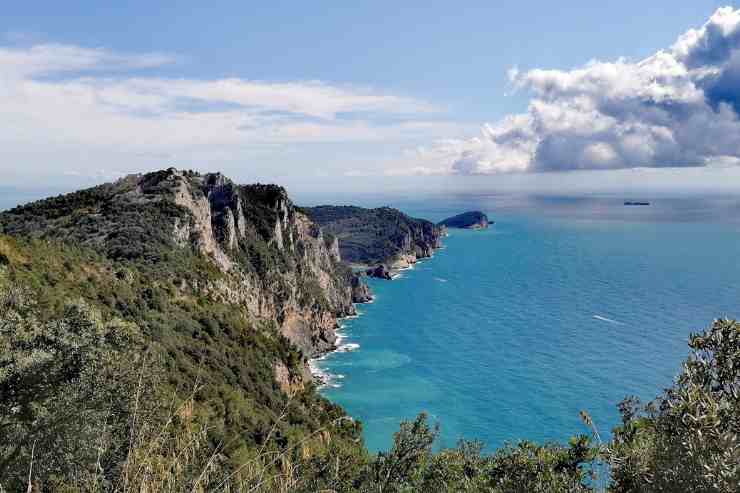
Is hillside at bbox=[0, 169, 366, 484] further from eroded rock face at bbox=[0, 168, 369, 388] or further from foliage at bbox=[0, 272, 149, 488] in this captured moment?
foliage at bbox=[0, 272, 149, 488]

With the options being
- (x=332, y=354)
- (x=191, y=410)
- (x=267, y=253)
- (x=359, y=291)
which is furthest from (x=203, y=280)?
(x=359, y=291)

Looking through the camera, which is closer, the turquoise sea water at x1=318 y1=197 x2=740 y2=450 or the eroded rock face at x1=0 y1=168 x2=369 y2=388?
the eroded rock face at x1=0 y1=168 x2=369 y2=388

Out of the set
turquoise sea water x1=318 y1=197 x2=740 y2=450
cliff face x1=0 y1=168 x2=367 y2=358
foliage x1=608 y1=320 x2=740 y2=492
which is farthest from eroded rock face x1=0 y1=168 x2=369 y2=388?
foliage x1=608 y1=320 x2=740 y2=492

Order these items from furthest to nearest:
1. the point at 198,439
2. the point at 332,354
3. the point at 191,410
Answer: the point at 332,354 → the point at 198,439 → the point at 191,410

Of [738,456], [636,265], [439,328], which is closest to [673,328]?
[439,328]

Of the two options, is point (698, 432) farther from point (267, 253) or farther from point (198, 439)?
point (267, 253)

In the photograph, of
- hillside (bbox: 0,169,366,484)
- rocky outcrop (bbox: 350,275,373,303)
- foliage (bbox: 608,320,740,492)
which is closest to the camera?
foliage (bbox: 608,320,740,492)

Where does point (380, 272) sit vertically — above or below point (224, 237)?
below
